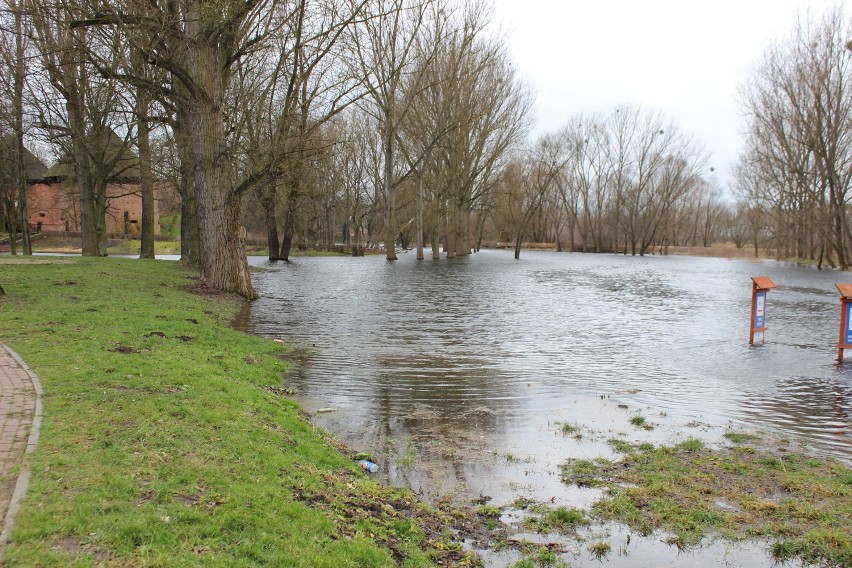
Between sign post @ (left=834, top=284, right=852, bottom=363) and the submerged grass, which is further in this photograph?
sign post @ (left=834, top=284, right=852, bottom=363)

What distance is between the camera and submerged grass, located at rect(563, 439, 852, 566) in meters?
4.17

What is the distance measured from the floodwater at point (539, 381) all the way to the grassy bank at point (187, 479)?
0.65 meters

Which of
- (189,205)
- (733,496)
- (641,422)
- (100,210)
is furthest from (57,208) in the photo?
(733,496)

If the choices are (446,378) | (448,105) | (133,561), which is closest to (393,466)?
(133,561)

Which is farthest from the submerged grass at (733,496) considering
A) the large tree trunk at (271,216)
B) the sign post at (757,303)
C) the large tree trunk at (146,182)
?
the large tree trunk at (271,216)

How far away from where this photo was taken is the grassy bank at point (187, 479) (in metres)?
3.29

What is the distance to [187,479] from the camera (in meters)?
4.12

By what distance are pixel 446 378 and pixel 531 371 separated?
1536mm

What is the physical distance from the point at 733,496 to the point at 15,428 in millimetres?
5627

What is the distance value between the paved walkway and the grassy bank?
0.07 meters

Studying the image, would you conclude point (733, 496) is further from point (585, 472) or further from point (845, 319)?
point (845, 319)

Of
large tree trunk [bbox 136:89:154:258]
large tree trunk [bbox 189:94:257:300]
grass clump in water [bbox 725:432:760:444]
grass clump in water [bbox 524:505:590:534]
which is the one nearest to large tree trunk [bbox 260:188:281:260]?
large tree trunk [bbox 136:89:154:258]

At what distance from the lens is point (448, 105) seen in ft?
128

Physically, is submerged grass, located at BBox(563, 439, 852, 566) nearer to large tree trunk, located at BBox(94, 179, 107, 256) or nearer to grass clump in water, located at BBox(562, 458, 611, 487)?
grass clump in water, located at BBox(562, 458, 611, 487)
